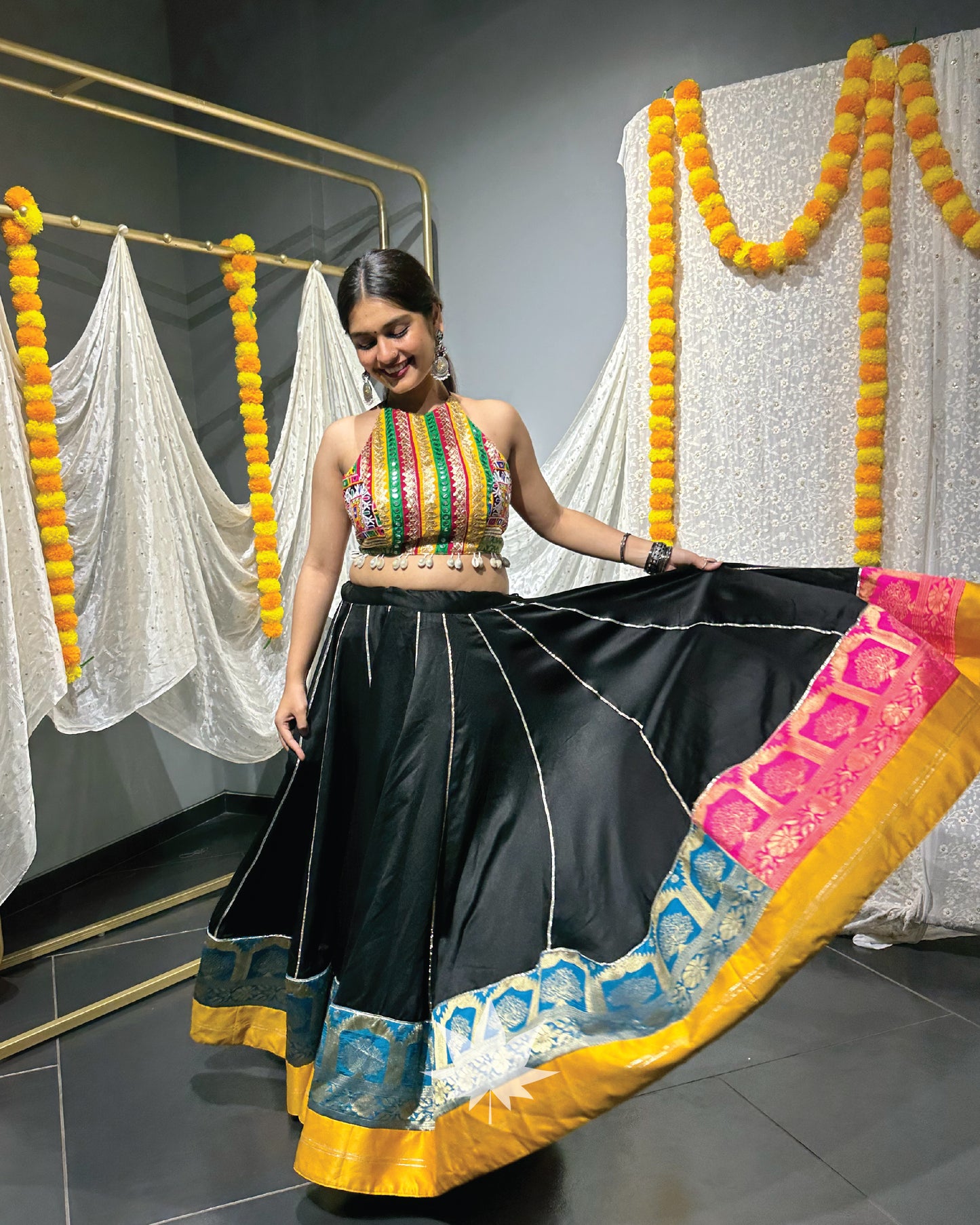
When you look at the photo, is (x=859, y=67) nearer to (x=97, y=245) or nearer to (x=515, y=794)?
(x=515, y=794)

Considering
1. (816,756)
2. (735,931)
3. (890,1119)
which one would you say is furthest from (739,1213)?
(816,756)

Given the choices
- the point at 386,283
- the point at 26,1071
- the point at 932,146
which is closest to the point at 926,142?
the point at 932,146

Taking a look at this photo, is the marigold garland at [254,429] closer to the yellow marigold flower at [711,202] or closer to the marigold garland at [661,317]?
the marigold garland at [661,317]

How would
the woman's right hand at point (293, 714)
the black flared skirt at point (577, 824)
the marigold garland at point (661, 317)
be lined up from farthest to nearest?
1. the marigold garland at point (661, 317)
2. the woman's right hand at point (293, 714)
3. the black flared skirt at point (577, 824)

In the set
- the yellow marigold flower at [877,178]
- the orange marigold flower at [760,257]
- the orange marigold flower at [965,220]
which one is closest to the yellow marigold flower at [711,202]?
the orange marigold flower at [760,257]

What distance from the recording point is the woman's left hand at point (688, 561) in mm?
1996

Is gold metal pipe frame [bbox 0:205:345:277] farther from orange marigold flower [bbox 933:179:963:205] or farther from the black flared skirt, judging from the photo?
orange marigold flower [bbox 933:179:963:205]

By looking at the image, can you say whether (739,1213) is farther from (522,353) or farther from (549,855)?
(522,353)

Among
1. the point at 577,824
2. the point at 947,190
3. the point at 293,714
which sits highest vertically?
the point at 947,190

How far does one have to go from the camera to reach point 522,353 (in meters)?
3.34

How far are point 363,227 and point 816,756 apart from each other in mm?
2598

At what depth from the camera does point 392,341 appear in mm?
1960

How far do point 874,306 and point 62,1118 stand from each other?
262 centimetres

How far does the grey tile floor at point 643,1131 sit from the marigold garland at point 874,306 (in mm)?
1158
